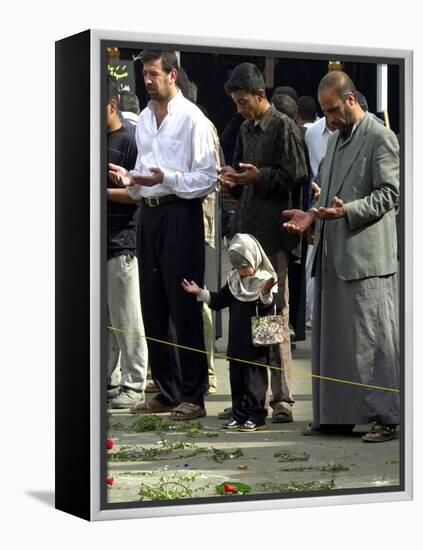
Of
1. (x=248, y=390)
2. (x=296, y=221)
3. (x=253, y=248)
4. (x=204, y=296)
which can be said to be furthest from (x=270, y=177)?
(x=248, y=390)

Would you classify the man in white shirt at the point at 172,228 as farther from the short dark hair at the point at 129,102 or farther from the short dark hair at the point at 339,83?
the short dark hair at the point at 339,83

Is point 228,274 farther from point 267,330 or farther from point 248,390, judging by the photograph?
point 248,390

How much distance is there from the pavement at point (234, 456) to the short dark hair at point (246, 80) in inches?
47.1

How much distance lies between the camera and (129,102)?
10.3 meters

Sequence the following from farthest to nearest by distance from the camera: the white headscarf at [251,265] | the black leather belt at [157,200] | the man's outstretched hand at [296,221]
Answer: the man's outstretched hand at [296,221] → the white headscarf at [251,265] → the black leather belt at [157,200]

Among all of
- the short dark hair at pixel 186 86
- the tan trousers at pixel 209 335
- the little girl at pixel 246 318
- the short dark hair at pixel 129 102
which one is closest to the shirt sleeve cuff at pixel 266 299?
the little girl at pixel 246 318

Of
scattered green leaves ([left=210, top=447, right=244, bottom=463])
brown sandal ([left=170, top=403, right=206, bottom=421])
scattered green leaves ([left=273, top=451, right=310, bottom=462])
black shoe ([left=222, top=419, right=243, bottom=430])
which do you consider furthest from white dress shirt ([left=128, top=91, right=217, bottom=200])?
scattered green leaves ([left=273, top=451, right=310, bottom=462])

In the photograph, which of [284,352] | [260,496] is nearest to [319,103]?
[284,352]

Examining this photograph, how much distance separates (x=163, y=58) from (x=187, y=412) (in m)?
1.81

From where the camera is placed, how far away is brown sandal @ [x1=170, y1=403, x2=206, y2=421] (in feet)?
34.4

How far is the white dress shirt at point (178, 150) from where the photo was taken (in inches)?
408

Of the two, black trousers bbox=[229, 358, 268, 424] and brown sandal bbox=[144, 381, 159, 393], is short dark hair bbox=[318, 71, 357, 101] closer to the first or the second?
black trousers bbox=[229, 358, 268, 424]

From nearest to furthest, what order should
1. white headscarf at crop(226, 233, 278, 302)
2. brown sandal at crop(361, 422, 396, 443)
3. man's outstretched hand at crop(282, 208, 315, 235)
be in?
white headscarf at crop(226, 233, 278, 302), man's outstretched hand at crop(282, 208, 315, 235), brown sandal at crop(361, 422, 396, 443)

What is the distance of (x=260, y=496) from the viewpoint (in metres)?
10.6
